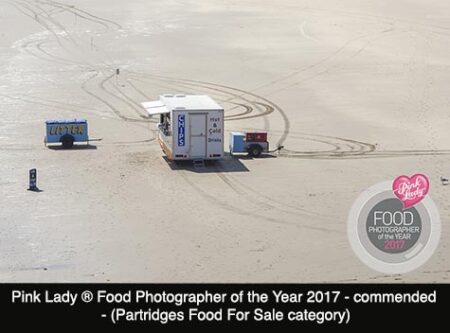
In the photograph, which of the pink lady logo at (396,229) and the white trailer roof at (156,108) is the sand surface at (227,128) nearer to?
the pink lady logo at (396,229)

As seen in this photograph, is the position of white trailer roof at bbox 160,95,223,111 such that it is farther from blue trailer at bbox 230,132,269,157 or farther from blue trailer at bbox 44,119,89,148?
blue trailer at bbox 44,119,89,148

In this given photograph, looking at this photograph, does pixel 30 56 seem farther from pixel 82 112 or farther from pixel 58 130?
pixel 58 130

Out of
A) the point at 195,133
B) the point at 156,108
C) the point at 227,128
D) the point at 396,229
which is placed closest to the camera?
the point at 396,229

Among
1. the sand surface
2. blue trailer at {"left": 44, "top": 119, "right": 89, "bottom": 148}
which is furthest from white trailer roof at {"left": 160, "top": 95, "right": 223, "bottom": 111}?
blue trailer at {"left": 44, "top": 119, "right": 89, "bottom": 148}

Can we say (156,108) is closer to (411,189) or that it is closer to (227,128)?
(227,128)

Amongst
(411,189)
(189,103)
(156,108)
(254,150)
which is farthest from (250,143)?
(411,189)

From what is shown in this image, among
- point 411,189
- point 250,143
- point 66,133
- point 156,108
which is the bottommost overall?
point 411,189
